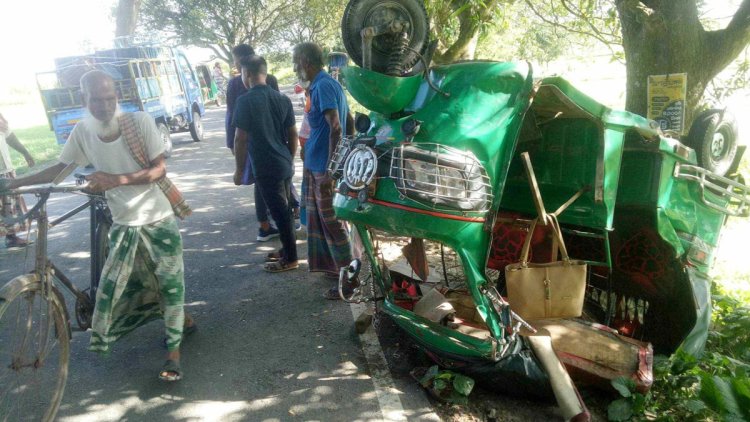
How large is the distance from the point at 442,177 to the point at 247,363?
1.94 m

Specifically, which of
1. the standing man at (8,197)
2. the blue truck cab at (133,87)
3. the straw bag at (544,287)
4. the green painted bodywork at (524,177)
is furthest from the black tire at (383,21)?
the blue truck cab at (133,87)

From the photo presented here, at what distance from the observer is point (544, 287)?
2.80 metres

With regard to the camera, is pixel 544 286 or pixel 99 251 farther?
pixel 99 251

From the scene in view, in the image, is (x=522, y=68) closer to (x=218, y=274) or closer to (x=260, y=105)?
(x=260, y=105)

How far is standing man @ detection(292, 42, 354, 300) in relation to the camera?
160 inches

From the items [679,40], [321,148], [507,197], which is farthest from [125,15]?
[679,40]

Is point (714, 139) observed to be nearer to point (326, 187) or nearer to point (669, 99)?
point (669, 99)

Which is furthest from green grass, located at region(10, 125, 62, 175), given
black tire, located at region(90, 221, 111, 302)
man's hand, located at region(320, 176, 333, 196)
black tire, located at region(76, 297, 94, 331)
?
man's hand, located at region(320, 176, 333, 196)

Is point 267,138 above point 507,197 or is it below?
above

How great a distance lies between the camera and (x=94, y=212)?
3381 millimetres

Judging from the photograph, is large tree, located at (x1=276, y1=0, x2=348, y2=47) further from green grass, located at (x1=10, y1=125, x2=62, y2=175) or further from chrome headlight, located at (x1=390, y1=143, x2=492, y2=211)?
chrome headlight, located at (x1=390, y1=143, x2=492, y2=211)

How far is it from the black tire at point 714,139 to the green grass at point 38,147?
11270mm

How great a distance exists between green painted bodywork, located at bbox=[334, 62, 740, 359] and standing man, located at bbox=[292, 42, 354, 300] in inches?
42.4

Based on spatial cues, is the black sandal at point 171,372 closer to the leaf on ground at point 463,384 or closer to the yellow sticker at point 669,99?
the leaf on ground at point 463,384
